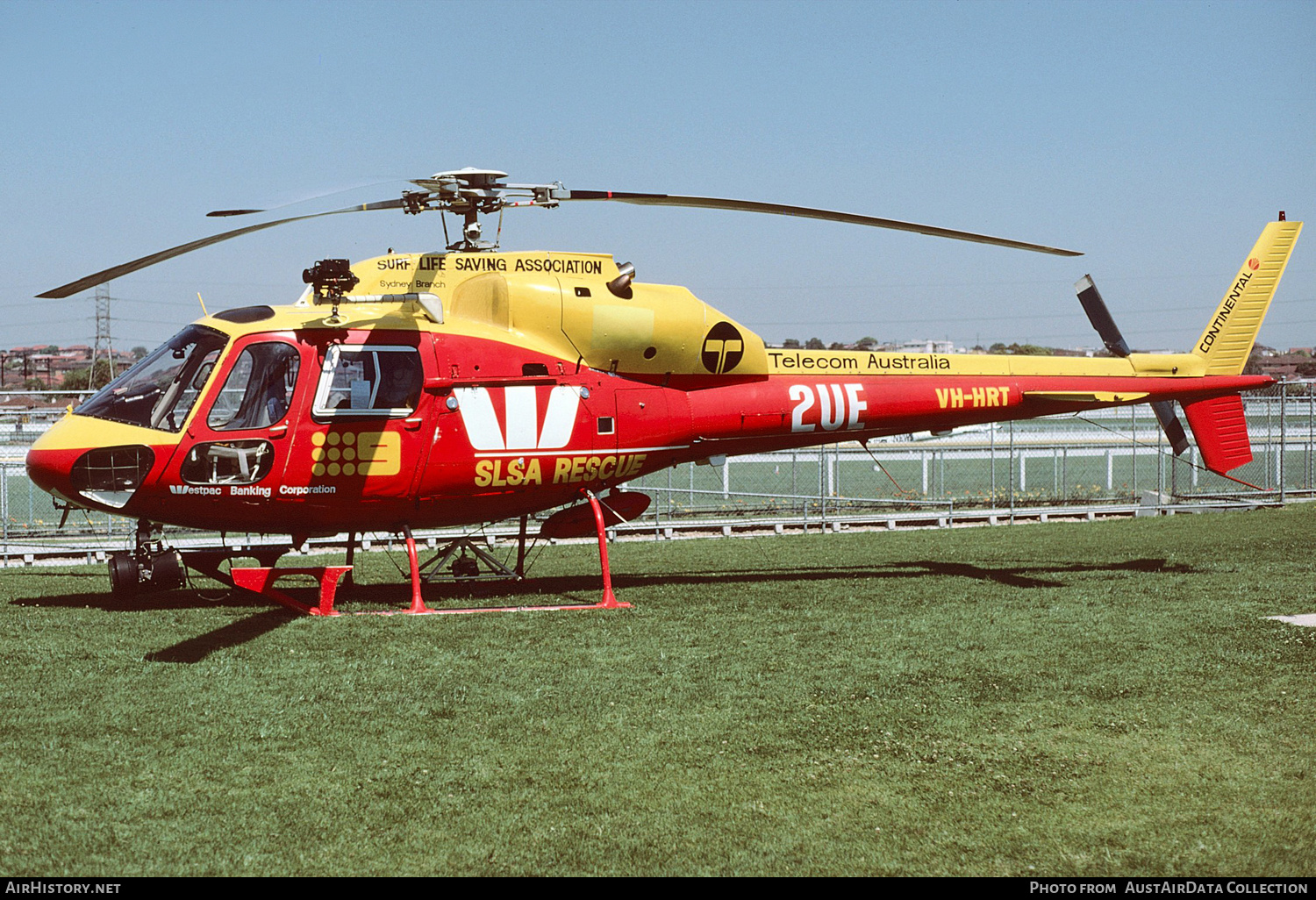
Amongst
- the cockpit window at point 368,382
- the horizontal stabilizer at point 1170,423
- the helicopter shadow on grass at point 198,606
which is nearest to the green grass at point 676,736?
the helicopter shadow on grass at point 198,606

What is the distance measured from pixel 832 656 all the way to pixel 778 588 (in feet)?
12.1

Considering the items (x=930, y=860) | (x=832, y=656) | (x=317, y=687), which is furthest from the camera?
(x=832, y=656)

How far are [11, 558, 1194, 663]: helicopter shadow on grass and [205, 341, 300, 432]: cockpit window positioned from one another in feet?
6.11

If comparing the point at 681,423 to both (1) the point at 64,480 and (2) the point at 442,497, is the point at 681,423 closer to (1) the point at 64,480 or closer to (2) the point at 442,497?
(2) the point at 442,497

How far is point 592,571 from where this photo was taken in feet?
48.0

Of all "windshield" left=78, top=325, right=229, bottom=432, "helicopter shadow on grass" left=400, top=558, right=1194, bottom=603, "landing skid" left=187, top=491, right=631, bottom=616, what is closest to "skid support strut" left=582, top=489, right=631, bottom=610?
"landing skid" left=187, top=491, right=631, bottom=616

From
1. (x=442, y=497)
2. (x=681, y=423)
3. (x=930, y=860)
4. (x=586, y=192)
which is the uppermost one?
(x=586, y=192)

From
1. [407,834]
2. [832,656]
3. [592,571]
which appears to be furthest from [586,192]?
[407,834]

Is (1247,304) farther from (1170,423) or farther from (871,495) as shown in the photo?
(871,495)

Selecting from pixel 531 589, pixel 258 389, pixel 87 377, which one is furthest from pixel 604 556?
pixel 87 377

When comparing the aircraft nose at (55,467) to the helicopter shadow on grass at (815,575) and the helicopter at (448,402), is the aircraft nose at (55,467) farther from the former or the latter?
the helicopter shadow on grass at (815,575)

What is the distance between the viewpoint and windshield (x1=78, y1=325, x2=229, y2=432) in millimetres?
10508

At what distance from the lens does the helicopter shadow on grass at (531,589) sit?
1020 centimetres

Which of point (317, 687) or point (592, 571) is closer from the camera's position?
point (317, 687)
